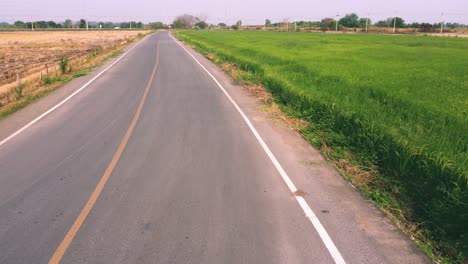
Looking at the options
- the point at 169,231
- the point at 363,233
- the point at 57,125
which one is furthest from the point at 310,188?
the point at 57,125

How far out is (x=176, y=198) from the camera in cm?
675

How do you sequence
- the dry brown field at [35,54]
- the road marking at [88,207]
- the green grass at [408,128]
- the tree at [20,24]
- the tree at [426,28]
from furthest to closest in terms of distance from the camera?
1. the tree at [20,24]
2. the tree at [426,28]
3. the dry brown field at [35,54]
4. the green grass at [408,128]
5. the road marking at [88,207]

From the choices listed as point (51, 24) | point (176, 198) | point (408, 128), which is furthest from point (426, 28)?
point (51, 24)

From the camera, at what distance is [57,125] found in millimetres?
11727

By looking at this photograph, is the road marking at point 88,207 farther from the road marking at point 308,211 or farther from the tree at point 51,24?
the tree at point 51,24

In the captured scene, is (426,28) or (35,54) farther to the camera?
(426,28)

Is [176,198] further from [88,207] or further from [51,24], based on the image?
[51,24]

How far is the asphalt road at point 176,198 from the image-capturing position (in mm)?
5215

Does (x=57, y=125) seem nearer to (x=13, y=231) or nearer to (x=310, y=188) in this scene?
(x=13, y=231)

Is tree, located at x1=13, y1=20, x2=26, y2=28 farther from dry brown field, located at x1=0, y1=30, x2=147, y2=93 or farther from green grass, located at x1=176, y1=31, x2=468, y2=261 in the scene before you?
green grass, located at x1=176, y1=31, x2=468, y2=261

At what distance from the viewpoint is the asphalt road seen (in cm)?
521

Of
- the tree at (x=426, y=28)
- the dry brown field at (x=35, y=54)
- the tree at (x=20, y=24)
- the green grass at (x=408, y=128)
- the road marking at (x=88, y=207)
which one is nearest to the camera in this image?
the road marking at (x=88, y=207)

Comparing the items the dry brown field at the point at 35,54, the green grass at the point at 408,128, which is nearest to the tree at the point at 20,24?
the dry brown field at the point at 35,54

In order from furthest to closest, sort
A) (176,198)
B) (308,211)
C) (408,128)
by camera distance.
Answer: (408,128), (176,198), (308,211)
